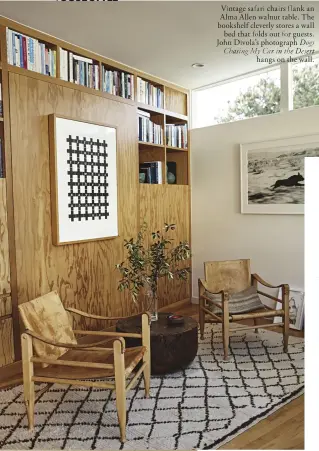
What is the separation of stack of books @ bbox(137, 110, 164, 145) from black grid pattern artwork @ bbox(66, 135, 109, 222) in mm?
655

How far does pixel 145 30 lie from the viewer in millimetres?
3355

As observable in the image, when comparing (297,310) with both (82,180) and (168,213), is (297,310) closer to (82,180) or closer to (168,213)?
(168,213)

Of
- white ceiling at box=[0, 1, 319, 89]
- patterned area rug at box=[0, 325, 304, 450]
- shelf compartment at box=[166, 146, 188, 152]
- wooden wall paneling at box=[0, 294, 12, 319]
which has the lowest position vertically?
patterned area rug at box=[0, 325, 304, 450]

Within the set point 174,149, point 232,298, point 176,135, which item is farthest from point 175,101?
point 232,298

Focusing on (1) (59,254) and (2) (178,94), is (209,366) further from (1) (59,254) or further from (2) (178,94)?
(2) (178,94)

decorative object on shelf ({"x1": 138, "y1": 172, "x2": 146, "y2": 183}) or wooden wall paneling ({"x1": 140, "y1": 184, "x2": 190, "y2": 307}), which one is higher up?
decorative object on shelf ({"x1": 138, "y1": 172, "x2": 146, "y2": 183})

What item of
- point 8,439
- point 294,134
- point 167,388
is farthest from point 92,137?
point 8,439

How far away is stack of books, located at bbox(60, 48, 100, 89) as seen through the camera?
141 inches

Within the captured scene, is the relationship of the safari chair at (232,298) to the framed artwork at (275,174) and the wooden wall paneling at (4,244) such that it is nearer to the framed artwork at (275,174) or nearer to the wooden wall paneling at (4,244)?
the framed artwork at (275,174)

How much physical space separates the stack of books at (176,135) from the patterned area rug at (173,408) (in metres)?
2.60

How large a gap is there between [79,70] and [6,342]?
2.49m

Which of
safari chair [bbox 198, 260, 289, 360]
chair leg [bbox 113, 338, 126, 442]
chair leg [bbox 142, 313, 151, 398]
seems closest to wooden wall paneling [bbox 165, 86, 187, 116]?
safari chair [bbox 198, 260, 289, 360]

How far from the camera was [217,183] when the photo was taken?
15.9 feet

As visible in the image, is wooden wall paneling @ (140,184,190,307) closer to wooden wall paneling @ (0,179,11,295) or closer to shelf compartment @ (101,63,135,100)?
shelf compartment @ (101,63,135,100)
